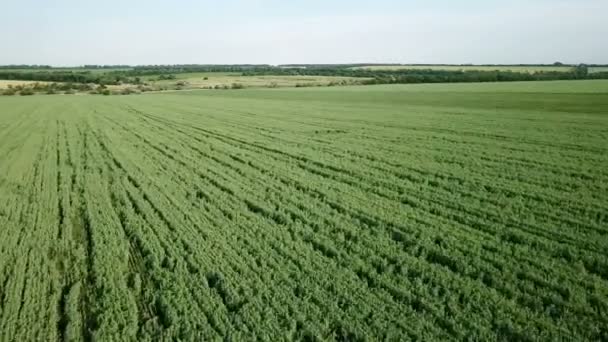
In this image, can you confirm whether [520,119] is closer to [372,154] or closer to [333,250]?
[372,154]

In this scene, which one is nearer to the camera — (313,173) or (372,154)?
(313,173)

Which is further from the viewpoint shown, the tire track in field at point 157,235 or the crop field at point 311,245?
the tire track in field at point 157,235

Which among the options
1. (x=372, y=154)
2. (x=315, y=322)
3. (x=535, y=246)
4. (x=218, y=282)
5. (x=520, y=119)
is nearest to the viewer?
(x=315, y=322)

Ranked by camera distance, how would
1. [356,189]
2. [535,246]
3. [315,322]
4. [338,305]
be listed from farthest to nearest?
[356,189] < [535,246] < [338,305] < [315,322]

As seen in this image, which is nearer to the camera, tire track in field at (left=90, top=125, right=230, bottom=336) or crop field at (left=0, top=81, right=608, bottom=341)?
crop field at (left=0, top=81, right=608, bottom=341)

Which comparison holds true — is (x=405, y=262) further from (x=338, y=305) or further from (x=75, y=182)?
(x=75, y=182)

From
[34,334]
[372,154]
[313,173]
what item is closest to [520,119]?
[372,154]

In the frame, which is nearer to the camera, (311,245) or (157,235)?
(311,245)
